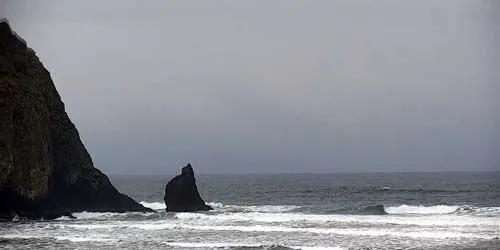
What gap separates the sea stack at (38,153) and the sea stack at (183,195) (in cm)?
337

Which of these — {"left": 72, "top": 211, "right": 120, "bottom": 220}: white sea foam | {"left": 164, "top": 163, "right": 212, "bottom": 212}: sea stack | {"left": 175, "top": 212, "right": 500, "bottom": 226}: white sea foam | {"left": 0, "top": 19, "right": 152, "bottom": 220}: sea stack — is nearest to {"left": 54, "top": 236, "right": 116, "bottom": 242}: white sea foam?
{"left": 175, "top": 212, "right": 500, "bottom": 226}: white sea foam

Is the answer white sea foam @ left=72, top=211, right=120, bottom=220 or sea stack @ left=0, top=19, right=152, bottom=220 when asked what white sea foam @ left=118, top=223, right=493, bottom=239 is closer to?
white sea foam @ left=72, top=211, right=120, bottom=220

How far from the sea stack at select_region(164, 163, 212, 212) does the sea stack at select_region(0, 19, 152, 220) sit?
3366 millimetres

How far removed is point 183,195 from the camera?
178 ft

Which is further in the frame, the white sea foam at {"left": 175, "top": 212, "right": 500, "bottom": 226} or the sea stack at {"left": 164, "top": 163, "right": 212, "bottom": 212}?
the sea stack at {"left": 164, "top": 163, "right": 212, "bottom": 212}

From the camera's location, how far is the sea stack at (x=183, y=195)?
5384 centimetres

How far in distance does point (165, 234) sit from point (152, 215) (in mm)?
14214

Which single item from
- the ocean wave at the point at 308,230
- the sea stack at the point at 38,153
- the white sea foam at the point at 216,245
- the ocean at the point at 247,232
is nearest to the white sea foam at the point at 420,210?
the ocean at the point at 247,232

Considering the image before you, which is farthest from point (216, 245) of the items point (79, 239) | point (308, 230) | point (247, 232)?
point (308, 230)

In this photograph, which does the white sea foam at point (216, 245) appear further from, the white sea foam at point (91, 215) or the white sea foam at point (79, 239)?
the white sea foam at point (91, 215)

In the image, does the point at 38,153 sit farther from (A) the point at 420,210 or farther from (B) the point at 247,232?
(A) the point at 420,210

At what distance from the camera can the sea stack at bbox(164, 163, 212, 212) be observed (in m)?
53.8

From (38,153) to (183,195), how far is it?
14603mm

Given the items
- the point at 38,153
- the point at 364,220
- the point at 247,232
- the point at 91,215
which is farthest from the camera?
the point at 91,215
